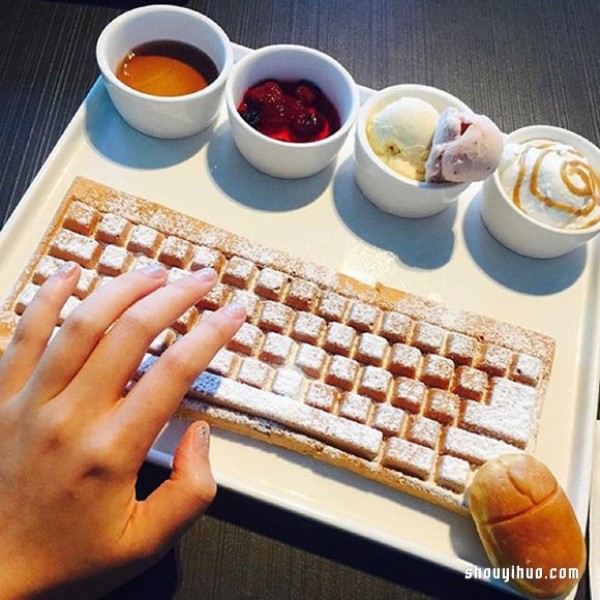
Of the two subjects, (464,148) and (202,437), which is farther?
(464,148)

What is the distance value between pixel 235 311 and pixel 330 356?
198 millimetres

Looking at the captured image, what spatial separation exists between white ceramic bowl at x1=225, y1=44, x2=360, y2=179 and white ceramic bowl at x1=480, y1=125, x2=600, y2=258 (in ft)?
1.03

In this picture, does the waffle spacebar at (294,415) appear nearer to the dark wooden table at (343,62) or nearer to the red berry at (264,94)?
the dark wooden table at (343,62)

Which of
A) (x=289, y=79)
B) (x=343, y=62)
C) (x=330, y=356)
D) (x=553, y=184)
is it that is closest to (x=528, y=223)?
(x=553, y=184)

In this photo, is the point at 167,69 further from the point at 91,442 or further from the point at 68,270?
the point at 91,442

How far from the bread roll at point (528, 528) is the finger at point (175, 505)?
0.43 meters

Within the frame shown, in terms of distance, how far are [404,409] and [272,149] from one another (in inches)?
21.5

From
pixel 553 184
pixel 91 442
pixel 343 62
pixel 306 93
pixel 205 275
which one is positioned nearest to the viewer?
pixel 91 442

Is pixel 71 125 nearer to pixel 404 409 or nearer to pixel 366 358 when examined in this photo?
pixel 366 358

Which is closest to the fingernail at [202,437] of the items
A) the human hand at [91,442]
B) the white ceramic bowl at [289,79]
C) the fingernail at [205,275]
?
the human hand at [91,442]

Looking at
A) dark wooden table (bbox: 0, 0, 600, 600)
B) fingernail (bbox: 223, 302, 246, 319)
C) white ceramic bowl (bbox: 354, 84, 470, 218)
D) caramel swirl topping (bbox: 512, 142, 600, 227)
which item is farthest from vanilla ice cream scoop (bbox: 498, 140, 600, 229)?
fingernail (bbox: 223, 302, 246, 319)

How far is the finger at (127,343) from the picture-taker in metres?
0.96

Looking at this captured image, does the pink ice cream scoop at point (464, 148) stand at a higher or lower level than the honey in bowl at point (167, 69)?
higher

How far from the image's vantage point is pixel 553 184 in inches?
49.4
